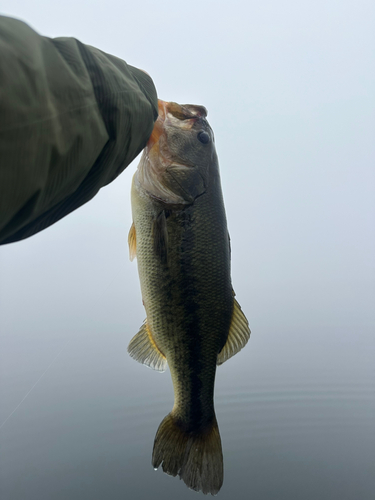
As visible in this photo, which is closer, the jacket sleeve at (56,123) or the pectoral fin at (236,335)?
the jacket sleeve at (56,123)

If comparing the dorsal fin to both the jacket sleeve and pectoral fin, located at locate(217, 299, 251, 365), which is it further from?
the jacket sleeve

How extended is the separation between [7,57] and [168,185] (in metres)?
1.09

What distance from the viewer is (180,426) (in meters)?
1.79

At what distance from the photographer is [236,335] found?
1774 millimetres

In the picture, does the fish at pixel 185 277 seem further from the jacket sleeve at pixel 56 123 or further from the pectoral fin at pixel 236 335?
the jacket sleeve at pixel 56 123

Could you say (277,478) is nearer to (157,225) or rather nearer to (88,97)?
(157,225)

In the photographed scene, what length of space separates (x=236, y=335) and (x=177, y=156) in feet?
2.97

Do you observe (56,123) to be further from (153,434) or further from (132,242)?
(153,434)

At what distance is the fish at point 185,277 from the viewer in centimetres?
157

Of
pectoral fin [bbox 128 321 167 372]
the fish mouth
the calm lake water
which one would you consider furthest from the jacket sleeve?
the calm lake water

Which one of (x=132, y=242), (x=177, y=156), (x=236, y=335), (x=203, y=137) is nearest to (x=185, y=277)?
(x=132, y=242)

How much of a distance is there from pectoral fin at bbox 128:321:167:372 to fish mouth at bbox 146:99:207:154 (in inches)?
34.3

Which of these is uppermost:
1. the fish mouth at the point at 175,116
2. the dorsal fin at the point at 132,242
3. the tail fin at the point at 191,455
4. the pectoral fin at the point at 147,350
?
the fish mouth at the point at 175,116

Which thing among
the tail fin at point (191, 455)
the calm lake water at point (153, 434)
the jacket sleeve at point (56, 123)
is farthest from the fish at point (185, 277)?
the calm lake water at point (153, 434)
